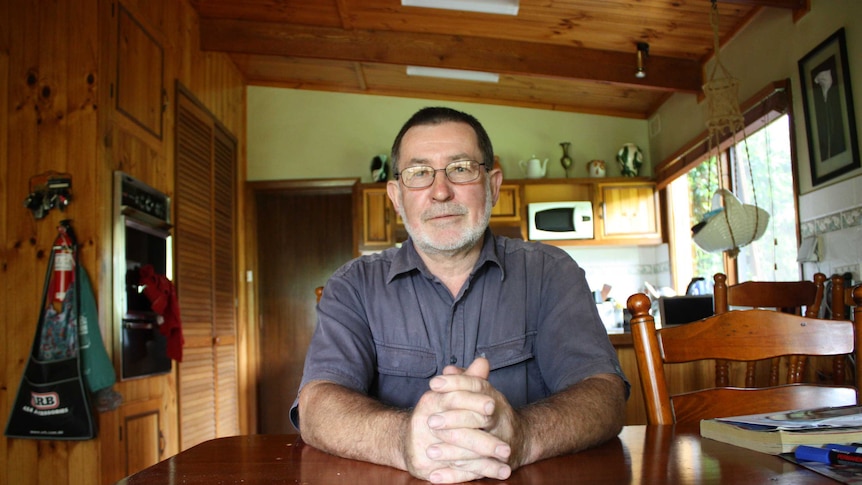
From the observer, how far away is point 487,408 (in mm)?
885

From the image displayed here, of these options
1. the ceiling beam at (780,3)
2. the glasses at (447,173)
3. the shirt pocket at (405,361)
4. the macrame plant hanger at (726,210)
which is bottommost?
the shirt pocket at (405,361)

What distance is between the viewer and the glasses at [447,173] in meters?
1.52

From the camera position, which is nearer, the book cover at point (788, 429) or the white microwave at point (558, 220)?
the book cover at point (788, 429)

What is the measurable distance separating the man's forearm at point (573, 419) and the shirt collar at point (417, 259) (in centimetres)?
37

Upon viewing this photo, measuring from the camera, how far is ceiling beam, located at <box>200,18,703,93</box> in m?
4.55

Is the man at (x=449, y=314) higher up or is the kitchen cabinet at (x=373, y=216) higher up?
the kitchen cabinet at (x=373, y=216)

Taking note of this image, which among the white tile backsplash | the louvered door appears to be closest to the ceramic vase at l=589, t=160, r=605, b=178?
the white tile backsplash

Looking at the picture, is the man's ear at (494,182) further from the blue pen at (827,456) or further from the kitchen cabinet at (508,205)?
the kitchen cabinet at (508,205)

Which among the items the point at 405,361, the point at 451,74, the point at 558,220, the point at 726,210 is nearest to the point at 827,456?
the point at 405,361

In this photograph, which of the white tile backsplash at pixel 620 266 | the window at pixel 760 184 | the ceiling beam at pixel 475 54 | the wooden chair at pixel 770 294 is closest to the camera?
the wooden chair at pixel 770 294

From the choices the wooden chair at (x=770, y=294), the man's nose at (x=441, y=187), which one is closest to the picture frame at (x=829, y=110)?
the wooden chair at (x=770, y=294)

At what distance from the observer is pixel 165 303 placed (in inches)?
135

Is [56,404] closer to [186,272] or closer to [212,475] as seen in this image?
[186,272]

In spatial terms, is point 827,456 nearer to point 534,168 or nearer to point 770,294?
point 770,294
